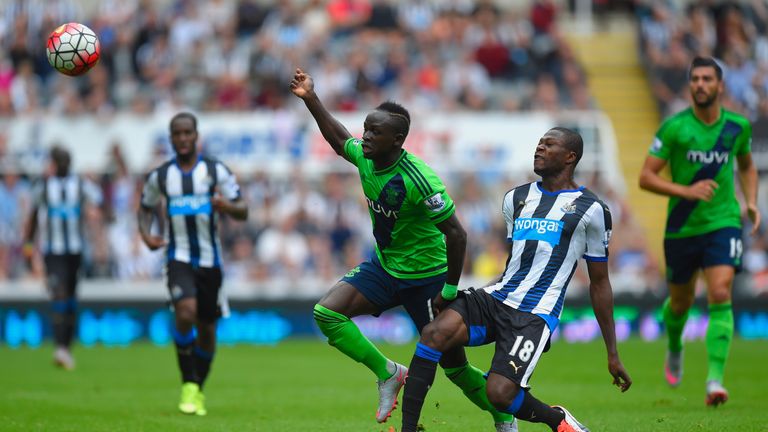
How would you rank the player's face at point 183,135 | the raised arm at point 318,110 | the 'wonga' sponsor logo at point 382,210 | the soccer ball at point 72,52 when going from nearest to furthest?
the 'wonga' sponsor logo at point 382,210 → the raised arm at point 318,110 → the soccer ball at point 72,52 → the player's face at point 183,135

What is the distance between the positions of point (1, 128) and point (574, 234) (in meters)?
16.0

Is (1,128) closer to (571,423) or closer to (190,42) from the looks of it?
(190,42)

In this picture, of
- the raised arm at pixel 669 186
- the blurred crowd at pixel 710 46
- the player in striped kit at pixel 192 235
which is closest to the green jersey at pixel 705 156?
the raised arm at pixel 669 186

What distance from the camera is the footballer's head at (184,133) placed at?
1130cm

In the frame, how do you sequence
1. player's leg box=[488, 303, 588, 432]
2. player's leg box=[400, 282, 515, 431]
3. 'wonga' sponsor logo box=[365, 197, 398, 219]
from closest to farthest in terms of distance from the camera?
player's leg box=[488, 303, 588, 432] → player's leg box=[400, 282, 515, 431] → 'wonga' sponsor logo box=[365, 197, 398, 219]

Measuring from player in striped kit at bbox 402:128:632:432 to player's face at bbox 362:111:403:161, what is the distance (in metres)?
1.01

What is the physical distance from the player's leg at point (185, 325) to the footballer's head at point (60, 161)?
17.6 ft

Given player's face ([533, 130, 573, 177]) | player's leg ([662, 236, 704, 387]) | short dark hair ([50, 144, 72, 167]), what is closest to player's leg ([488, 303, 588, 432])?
player's face ([533, 130, 573, 177])

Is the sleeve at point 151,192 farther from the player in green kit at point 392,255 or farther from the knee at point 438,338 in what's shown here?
the knee at point 438,338

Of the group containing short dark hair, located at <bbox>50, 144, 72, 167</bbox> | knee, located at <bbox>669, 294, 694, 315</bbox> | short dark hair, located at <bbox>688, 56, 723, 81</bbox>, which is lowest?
knee, located at <bbox>669, 294, 694, 315</bbox>

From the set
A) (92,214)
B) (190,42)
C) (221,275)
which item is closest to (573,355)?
(221,275)

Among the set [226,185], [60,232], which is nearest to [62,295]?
[60,232]

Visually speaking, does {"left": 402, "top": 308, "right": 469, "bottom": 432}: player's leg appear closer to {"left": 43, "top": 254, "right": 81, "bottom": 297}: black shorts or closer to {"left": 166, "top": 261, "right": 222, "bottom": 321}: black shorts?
{"left": 166, "top": 261, "right": 222, "bottom": 321}: black shorts

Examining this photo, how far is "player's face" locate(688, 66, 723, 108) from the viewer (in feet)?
36.7
